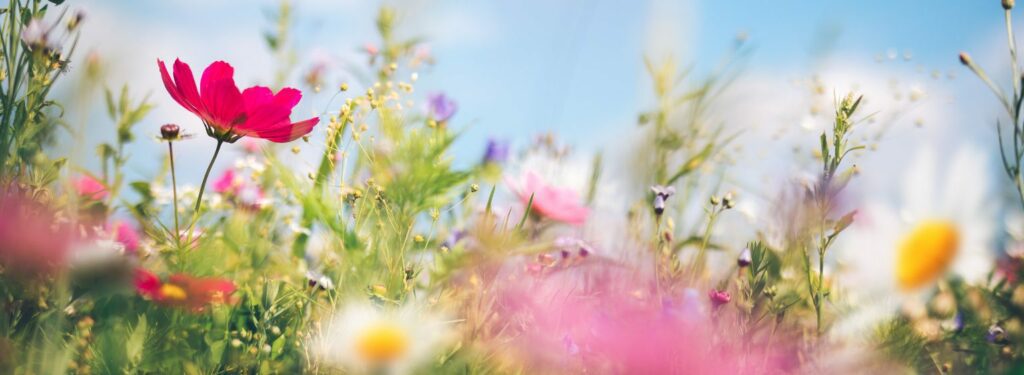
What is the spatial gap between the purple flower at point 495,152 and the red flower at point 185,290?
441mm

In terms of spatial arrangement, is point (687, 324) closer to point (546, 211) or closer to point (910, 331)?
point (910, 331)

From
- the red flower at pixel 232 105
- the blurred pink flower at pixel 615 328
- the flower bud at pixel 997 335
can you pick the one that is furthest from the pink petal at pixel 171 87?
the flower bud at pixel 997 335

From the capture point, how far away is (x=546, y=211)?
0.75 meters

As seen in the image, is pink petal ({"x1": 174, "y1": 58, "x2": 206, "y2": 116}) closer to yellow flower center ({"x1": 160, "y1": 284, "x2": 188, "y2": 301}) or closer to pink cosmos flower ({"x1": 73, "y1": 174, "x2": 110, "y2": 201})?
yellow flower center ({"x1": 160, "y1": 284, "x2": 188, "y2": 301})

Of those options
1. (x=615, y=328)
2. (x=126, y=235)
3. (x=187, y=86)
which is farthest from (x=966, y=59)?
(x=126, y=235)

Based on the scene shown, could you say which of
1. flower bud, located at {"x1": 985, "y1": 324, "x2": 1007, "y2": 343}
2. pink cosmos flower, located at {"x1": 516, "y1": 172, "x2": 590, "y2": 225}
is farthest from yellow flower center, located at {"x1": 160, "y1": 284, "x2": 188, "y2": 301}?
flower bud, located at {"x1": 985, "y1": 324, "x2": 1007, "y2": 343}

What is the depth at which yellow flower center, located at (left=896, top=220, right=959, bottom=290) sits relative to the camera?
0.59 m

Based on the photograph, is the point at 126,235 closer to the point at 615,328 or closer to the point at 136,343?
the point at 136,343

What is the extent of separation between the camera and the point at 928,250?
1.96 ft

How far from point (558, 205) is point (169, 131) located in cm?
36

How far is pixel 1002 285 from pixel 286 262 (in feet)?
2.06

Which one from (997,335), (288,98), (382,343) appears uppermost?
(288,98)

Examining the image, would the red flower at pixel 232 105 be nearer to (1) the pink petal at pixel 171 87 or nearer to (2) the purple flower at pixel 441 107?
(1) the pink petal at pixel 171 87

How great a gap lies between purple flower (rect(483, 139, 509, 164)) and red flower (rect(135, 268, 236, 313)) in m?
0.44
